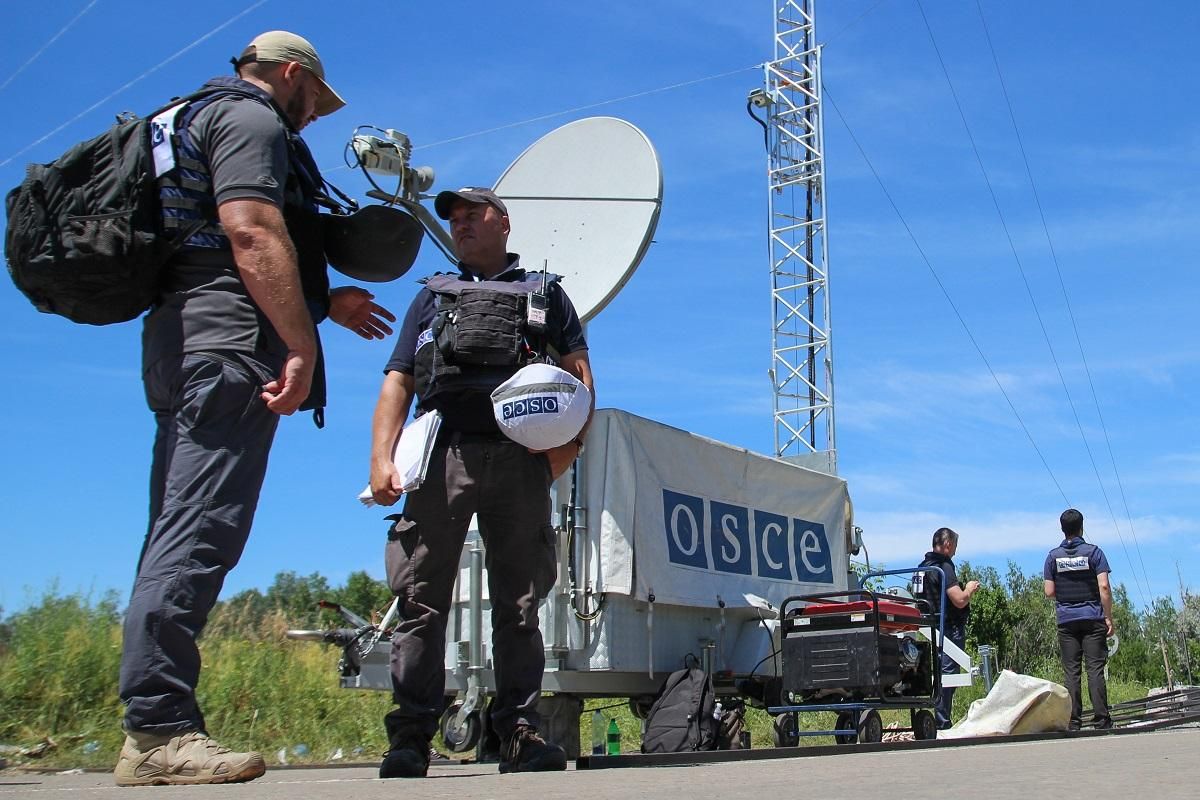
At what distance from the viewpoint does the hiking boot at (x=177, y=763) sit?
9.62 ft

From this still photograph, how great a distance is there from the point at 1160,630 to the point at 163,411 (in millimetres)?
37744

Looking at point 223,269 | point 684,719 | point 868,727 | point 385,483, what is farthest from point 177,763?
point 868,727

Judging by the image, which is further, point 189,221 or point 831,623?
point 831,623

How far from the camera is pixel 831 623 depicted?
746cm

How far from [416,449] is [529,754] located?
1087 mm

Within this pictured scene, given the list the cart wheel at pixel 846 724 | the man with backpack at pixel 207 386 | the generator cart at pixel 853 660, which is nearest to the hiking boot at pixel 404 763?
the man with backpack at pixel 207 386

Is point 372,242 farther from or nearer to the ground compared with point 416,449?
farther from the ground

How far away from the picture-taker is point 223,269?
3.35 meters

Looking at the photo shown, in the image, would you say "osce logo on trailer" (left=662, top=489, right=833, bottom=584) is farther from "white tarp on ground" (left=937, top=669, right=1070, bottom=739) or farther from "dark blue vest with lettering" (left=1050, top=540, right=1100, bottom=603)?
"dark blue vest with lettering" (left=1050, top=540, right=1100, bottom=603)

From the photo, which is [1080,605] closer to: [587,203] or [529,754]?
[587,203]

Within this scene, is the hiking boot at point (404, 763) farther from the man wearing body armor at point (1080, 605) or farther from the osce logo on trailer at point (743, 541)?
the man wearing body armor at point (1080, 605)

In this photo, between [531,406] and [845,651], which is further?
[845,651]

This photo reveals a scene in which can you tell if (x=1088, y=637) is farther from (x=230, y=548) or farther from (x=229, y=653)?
(x=230, y=548)

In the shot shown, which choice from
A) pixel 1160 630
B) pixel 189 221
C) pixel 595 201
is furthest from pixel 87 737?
pixel 1160 630
